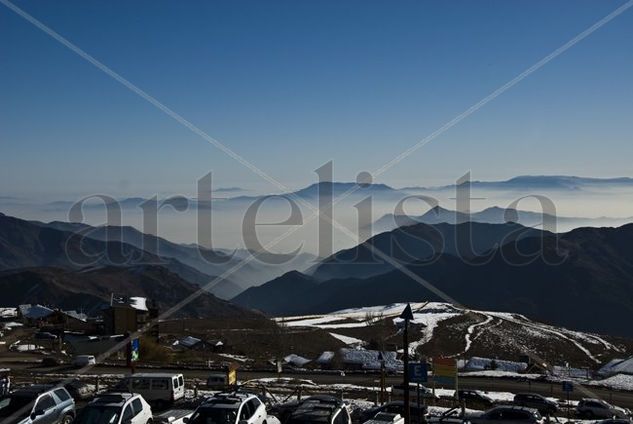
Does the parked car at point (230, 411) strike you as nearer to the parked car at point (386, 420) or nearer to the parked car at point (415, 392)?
the parked car at point (386, 420)

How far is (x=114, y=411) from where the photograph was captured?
21.2 metres

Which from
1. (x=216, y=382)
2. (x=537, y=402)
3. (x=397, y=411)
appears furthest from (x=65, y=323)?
(x=397, y=411)

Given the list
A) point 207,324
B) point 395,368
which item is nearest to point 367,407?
point 395,368

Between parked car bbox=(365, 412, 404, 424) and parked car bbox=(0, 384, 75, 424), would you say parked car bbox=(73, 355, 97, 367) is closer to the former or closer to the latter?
parked car bbox=(0, 384, 75, 424)

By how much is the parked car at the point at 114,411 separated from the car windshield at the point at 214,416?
92.4 inches

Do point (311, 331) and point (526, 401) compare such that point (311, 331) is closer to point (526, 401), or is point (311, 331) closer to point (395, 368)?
point (395, 368)

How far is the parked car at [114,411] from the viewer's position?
20938 mm

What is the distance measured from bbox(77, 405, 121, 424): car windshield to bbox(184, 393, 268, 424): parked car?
7.18 ft

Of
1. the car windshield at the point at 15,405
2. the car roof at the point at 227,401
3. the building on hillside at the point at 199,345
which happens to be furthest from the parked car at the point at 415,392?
the building on hillside at the point at 199,345

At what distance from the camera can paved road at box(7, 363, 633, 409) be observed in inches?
2207

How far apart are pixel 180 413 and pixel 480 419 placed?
14.7 metres

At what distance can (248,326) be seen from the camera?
13288 centimetres

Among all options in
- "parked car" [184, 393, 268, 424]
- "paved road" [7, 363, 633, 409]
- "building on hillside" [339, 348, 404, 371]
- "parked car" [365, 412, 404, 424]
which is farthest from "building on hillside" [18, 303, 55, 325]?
"parked car" [184, 393, 268, 424]

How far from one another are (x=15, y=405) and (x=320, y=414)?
10.5m
